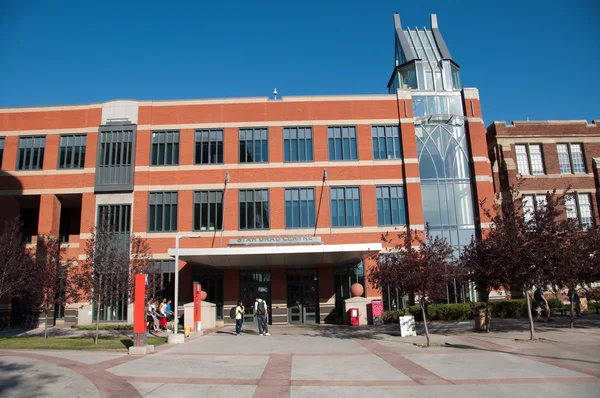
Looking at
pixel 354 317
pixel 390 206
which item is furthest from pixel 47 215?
pixel 390 206

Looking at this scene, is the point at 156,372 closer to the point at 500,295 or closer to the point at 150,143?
the point at 150,143

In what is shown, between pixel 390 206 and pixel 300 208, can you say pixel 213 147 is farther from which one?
pixel 390 206

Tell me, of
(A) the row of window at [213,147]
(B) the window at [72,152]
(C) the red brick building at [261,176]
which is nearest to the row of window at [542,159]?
(C) the red brick building at [261,176]

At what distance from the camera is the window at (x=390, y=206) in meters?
29.8

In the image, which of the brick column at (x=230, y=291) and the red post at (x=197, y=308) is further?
the brick column at (x=230, y=291)

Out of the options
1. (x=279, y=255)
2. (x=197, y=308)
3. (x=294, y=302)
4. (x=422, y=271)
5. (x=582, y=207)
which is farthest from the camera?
(x=582, y=207)

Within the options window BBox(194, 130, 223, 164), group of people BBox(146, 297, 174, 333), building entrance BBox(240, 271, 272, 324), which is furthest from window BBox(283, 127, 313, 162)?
group of people BBox(146, 297, 174, 333)

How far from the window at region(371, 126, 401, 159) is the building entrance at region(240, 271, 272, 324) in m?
10.8

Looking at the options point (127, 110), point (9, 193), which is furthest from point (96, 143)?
point (9, 193)

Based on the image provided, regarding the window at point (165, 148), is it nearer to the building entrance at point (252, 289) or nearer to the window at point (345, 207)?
Result: the building entrance at point (252, 289)

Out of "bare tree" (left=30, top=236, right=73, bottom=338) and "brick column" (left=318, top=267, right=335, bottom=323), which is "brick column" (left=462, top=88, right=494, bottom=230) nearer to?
"brick column" (left=318, top=267, right=335, bottom=323)

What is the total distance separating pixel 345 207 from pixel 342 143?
432 cm

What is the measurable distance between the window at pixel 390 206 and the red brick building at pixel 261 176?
7 centimetres

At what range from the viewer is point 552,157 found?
33.4 meters
